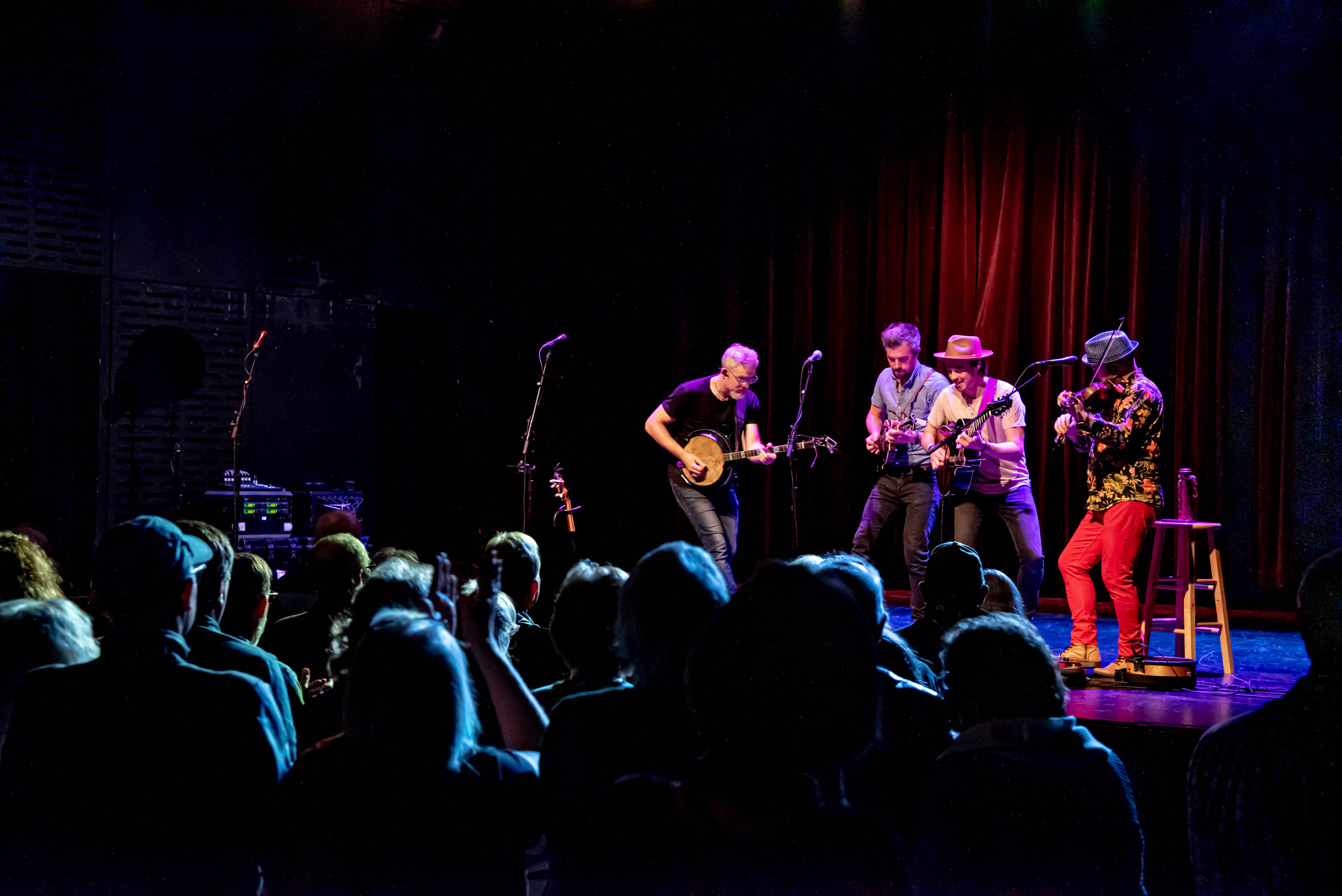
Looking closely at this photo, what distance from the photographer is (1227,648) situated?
5.45 metres

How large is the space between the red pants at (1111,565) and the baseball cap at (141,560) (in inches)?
176

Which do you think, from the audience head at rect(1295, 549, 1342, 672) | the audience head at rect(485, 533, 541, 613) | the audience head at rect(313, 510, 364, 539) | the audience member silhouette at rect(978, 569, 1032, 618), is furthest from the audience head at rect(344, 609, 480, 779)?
Result: the audience head at rect(313, 510, 364, 539)

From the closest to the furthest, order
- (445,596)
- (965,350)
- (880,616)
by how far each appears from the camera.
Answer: (445,596), (880,616), (965,350)

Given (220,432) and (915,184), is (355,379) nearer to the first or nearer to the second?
(220,432)

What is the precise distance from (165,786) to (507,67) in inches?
321

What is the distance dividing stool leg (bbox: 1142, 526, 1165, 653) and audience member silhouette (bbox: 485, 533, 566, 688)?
3.21 m

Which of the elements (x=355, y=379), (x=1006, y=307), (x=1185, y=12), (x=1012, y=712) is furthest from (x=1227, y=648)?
(x=355, y=379)

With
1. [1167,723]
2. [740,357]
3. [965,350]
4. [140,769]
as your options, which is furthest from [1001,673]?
[740,357]

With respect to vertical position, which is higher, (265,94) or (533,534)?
(265,94)

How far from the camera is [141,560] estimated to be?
2.06 m

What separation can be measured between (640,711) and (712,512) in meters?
5.46

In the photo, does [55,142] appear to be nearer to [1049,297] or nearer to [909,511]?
[909,511]

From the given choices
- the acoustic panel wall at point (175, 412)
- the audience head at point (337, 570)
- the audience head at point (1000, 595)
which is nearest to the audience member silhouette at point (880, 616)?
the audience head at point (1000, 595)

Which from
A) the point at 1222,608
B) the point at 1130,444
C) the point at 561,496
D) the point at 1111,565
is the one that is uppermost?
the point at 1130,444
